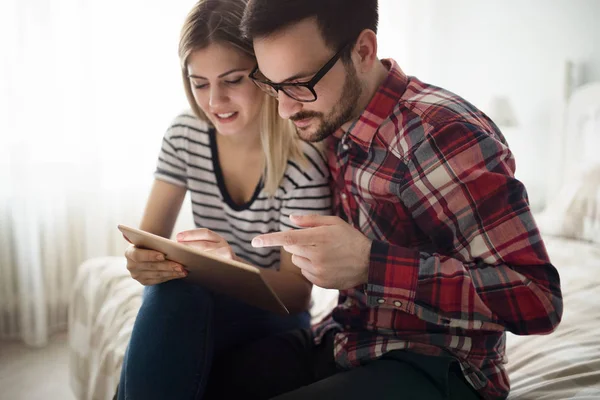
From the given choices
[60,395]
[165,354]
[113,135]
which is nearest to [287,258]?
[165,354]

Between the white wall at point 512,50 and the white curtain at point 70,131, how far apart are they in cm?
153

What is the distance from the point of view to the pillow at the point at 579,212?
2143 millimetres

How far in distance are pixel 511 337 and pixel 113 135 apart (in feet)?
6.37

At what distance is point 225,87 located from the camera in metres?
1.18

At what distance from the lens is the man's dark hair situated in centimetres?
97

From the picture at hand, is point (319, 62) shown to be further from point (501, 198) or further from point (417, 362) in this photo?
point (417, 362)

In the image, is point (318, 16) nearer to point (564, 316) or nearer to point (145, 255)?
point (145, 255)

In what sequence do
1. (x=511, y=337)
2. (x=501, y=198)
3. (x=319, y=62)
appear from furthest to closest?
(x=511, y=337) < (x=319, y=62) < (x=501, y=198)

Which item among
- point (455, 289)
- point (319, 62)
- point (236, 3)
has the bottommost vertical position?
point (455, 289)

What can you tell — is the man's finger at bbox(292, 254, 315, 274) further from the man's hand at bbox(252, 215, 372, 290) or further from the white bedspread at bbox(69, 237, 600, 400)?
the white bedspread at bbox(69, 237, 600, 400)

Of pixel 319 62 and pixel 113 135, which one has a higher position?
pixel 319 62

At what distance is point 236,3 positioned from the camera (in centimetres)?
117

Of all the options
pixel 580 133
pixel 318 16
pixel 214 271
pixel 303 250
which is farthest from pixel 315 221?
pixel 580 133

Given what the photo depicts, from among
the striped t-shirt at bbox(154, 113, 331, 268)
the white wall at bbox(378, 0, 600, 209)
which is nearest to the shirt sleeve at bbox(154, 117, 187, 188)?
the striped t-shirt at bbox(154, 113, 331, 268)
